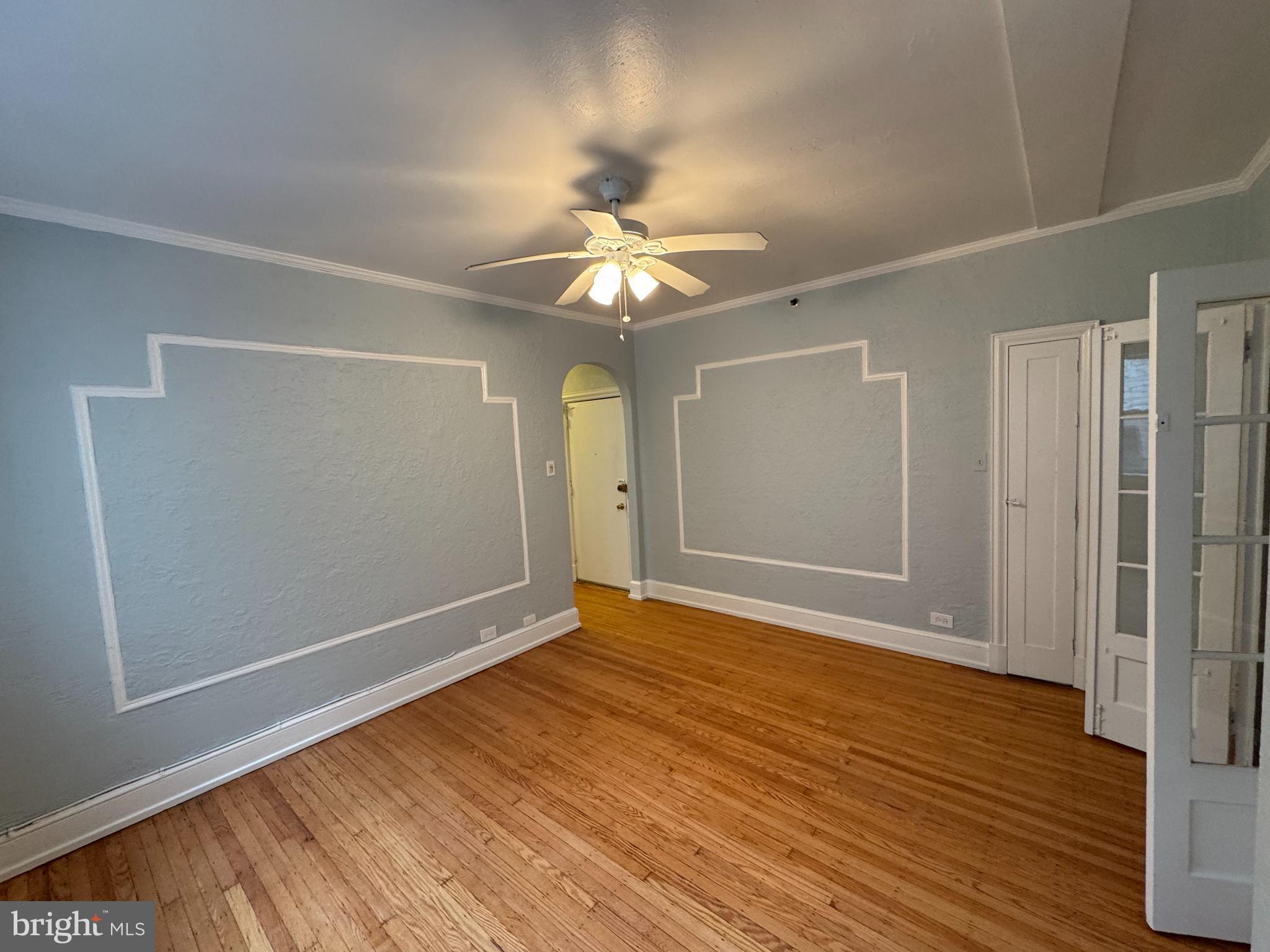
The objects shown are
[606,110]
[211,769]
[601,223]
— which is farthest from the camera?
[211,769]

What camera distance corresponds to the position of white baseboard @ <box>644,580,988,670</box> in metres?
2.98

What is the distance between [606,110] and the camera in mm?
1481

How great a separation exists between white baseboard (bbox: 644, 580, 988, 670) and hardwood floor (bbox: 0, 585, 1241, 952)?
219 mm

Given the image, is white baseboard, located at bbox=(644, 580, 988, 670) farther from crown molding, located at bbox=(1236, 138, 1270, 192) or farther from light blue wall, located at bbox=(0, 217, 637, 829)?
crown molding, located at bbox=(1236, 138, 1270, 192)

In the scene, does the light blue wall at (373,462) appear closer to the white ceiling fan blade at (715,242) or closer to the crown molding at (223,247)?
the crown molding at (223,247)

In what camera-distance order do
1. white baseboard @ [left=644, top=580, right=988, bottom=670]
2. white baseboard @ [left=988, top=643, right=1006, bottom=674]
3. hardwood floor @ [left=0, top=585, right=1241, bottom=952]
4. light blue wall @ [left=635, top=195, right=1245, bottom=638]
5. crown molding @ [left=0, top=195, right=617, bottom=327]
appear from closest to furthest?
hardwood floor @ [left=0, top=585, right=1241, bottom=952]
crown molding @ [left=0, top=195, right=617, bottom=327]
light blue wall @ [left=635, top=195, right=1245, bottom=638]
white baseboard @ [left=988, top=643, right=1006, bottom=674]
white baseboard @ [left=644, top=580, right=988, bottom=670]

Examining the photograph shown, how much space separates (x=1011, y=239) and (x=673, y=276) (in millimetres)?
1976

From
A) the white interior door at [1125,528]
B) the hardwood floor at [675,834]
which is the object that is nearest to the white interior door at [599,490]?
the hardwood floor at [675,834]

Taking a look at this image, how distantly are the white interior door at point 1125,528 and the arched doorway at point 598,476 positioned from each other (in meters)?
3.18

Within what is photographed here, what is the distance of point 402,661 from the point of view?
9.46ft

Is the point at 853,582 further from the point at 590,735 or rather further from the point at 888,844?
the point at 590,735

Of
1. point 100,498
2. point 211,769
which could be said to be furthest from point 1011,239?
point 211,769

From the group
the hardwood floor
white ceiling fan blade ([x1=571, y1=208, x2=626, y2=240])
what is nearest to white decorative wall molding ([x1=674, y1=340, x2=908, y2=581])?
the hardwood floor

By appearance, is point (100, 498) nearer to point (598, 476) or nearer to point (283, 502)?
point (283, 502)
